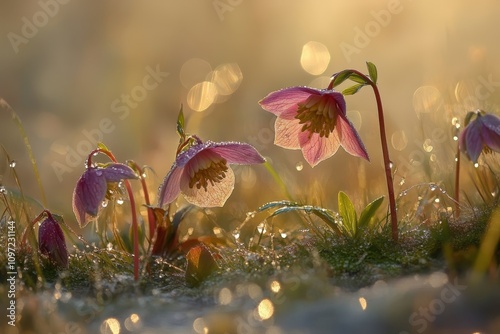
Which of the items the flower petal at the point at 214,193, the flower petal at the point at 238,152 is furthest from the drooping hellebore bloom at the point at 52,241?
the flower petal at the point at 238,152

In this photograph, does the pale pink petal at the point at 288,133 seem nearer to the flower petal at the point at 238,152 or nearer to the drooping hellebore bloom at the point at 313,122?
the drooping hellebore bloom at the point at 313,122

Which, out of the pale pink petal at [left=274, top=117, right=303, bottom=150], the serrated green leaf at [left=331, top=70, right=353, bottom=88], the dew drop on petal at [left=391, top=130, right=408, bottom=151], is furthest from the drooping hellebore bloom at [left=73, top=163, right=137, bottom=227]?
the dew drop on petal at [left=391, top=130, right=408, bottom=151]

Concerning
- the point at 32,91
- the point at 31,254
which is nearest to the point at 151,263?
the point at 31,254

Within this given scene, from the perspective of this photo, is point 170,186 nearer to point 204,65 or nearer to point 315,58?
point 315,58

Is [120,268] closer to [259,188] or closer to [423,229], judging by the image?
[423,229]

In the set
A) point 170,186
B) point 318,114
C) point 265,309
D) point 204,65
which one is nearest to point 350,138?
point 318,114
